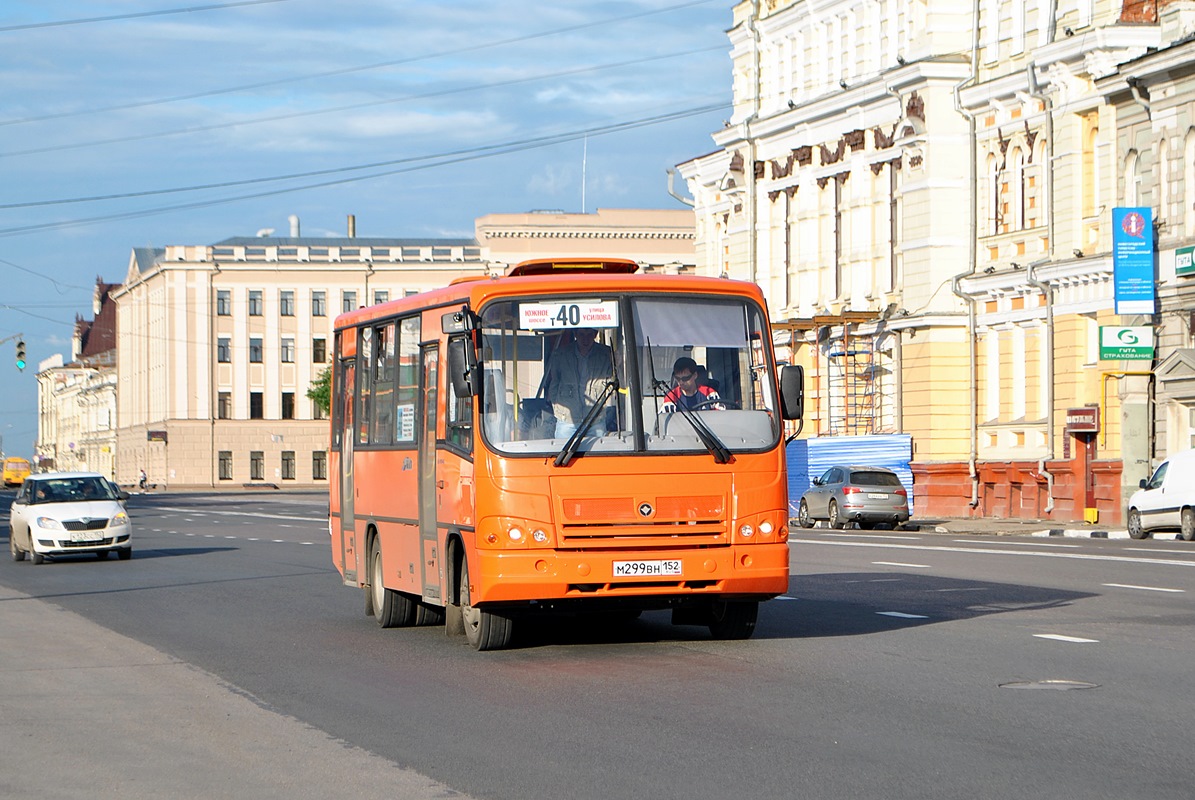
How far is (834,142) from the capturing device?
6125 centimetres

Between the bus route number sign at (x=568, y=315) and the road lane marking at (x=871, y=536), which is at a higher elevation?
the bus route number sign at (x=568, y=315)

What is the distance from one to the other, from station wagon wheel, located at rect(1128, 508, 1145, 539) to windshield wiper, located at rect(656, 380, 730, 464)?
24754mm

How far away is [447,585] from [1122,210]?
30.8 metres

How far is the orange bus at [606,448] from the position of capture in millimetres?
14219

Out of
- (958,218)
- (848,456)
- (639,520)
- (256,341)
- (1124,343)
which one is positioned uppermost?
(958,218)

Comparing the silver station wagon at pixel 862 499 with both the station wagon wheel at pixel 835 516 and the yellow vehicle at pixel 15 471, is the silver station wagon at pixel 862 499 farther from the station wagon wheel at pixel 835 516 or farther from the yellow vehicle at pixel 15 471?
the yellow vehicle at pixel 15 471

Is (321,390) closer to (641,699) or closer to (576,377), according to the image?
(576,377)

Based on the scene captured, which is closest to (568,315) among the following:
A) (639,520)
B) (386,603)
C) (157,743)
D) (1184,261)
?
(639,520)

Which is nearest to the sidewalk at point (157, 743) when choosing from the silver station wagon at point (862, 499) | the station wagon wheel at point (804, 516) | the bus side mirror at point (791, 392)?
the bus side mirror at point (791, 392)

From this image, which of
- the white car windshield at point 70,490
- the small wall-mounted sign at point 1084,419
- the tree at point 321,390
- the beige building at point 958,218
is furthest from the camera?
the tree at point 321,390

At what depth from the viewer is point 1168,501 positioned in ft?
119

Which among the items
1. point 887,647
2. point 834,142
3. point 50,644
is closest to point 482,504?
point 887,647

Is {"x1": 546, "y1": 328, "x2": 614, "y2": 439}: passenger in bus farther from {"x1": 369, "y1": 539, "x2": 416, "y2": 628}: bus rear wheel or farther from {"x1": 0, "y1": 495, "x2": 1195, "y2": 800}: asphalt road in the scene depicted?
{"x1": 369, "y1": 539, "x2": 416, "y2": 628}: bus rear wheel

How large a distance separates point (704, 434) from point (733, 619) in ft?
5.95
